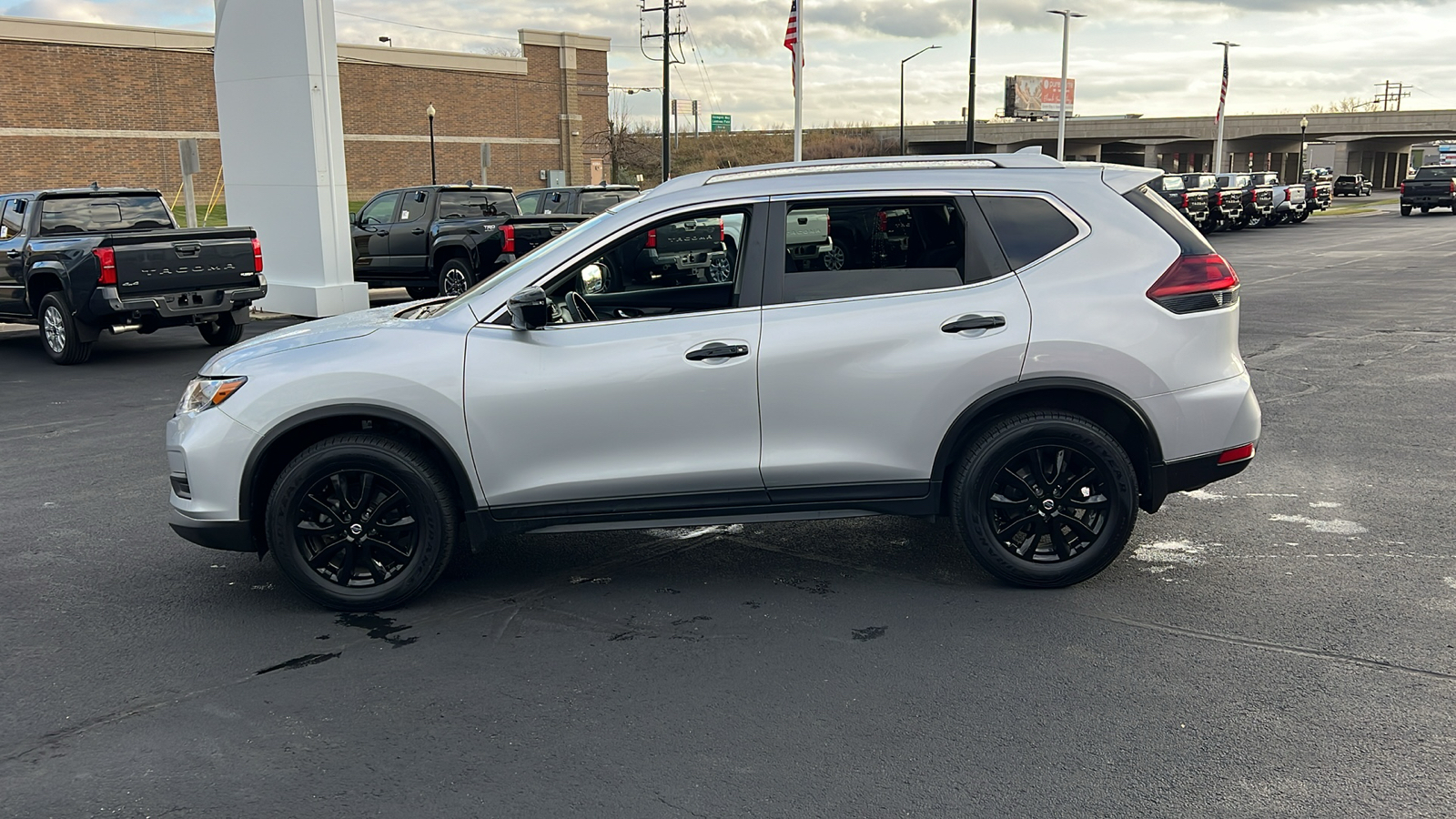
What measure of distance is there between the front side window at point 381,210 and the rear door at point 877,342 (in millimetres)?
15201

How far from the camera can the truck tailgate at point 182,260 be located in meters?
12.0

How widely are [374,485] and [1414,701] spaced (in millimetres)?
4101

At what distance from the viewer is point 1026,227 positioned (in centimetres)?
516

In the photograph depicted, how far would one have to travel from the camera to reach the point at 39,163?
51.0 m

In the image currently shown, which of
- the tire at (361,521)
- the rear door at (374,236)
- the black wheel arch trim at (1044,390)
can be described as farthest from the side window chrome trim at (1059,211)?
the rear door at (374,236)

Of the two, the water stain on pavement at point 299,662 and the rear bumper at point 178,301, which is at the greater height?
the rear bumper at point 178,301

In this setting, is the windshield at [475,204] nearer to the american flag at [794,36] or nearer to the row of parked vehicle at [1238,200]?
the american flag at [794,36]

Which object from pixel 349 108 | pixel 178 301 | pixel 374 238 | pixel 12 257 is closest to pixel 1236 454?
pixel 178 301

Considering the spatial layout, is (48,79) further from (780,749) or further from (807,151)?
(807,151)

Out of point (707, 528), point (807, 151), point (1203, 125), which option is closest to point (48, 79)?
point (707, 528)

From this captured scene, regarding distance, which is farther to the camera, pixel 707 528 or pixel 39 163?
pixel 39 163

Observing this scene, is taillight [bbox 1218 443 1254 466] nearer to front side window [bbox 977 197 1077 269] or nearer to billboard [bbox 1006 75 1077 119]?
front side window [bbox 977 197 1077 269]

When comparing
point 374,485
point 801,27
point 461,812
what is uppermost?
point 801,27

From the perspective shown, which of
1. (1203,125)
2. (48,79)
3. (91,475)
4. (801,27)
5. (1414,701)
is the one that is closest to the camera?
(1414,701)
